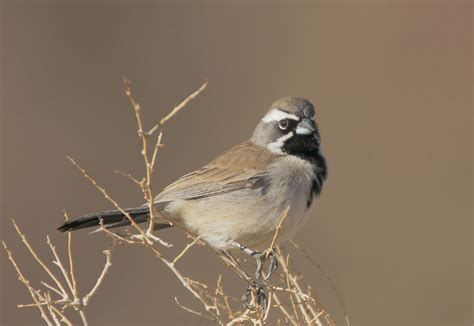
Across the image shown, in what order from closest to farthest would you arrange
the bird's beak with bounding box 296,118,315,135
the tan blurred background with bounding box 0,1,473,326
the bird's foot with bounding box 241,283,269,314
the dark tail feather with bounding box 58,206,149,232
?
1. the bird's foot with bounding box 241,283,269,314
2. the dark tail feather with bounding box 58,206,149,232
3. the bird's beak with bounding box 296,118,315,135
4. the tan blurred background with bounding box 0,1,473,326

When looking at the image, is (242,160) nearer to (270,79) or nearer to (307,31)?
(270,79)

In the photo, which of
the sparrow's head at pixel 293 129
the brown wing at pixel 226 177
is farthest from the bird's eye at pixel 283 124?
the brown wing at pixel 226 177

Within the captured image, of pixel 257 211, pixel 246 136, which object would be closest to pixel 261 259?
pixel 257 211

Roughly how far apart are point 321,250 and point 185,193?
19.9 ft

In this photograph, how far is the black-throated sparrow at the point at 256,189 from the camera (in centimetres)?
546

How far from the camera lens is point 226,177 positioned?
5.84m

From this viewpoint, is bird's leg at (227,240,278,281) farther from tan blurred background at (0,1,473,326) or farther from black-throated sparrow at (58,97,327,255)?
tan blurred background at (0,1,473,326)

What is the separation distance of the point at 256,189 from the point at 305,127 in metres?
0.53

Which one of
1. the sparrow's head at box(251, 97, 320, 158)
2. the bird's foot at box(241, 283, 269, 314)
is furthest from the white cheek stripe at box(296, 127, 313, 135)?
the bird's foot at box(241, 283, 269, 314)

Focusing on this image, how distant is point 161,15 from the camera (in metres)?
15.2

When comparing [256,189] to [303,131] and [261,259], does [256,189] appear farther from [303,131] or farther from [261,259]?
[261,259]

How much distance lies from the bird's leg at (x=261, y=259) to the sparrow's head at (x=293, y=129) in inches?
29.3

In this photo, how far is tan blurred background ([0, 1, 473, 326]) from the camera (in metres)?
10.7

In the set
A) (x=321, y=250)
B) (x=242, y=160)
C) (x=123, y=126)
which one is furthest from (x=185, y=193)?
(x=123, y=126)
